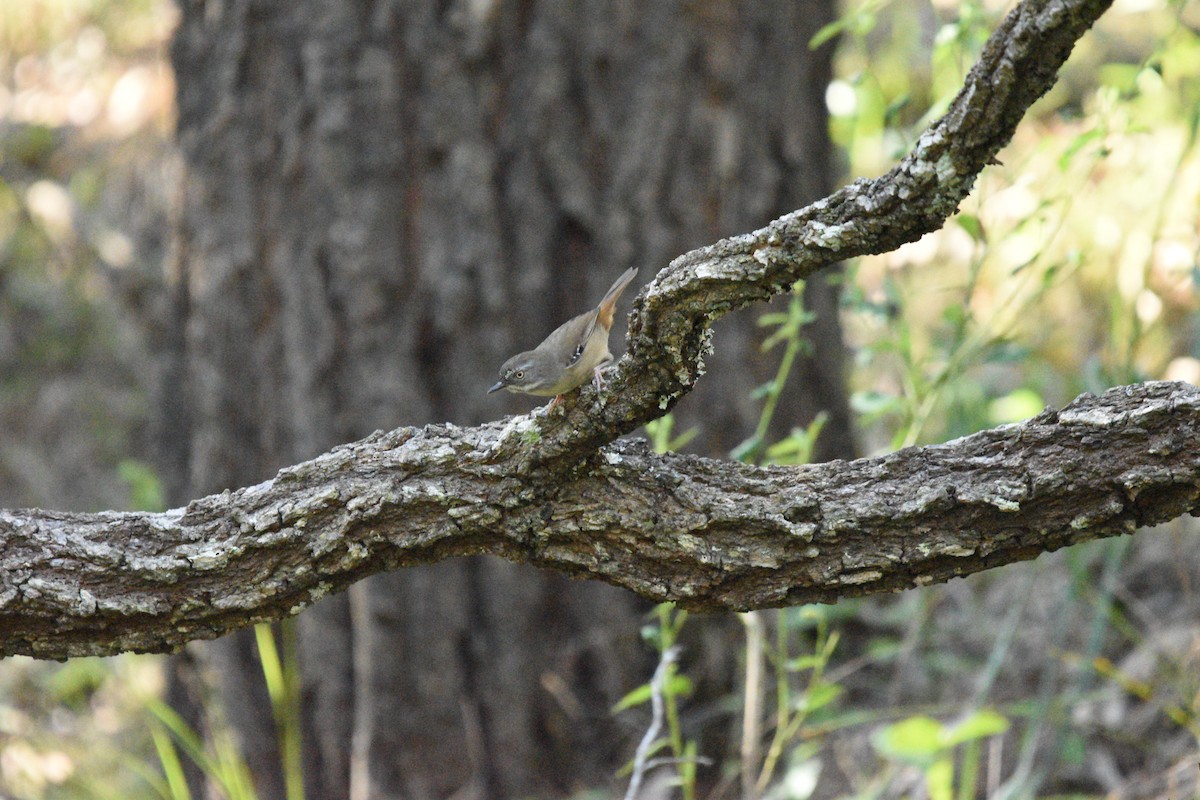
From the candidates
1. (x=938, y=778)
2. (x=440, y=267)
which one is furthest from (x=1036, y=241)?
(x=440, y=267)

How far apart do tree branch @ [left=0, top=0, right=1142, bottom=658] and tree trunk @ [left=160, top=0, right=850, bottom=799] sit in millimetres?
2201

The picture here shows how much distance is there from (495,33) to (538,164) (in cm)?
51

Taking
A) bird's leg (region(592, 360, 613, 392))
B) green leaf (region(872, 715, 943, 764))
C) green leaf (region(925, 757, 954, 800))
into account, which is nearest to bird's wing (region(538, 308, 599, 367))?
bird's leg (region(592, 360, 613, 392))

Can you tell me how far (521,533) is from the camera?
76.0 inches

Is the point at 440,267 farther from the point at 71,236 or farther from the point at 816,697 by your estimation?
the point at 71,236

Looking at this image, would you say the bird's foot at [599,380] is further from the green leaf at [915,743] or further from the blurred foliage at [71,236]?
the blurred foliage at [71,236]

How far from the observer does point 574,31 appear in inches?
167

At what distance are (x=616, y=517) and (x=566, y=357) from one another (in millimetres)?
898

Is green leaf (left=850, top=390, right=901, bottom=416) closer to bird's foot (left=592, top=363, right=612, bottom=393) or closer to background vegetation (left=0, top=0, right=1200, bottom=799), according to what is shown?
background vegetation (left=0, top=0, right=1200, bottom=799)

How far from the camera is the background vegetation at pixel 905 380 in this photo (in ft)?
9.68

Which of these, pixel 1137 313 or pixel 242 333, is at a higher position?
pixel 242 333

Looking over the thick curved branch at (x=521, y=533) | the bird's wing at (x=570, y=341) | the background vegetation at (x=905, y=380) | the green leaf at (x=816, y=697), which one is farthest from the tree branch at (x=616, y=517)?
the green leaf at (x=816, y=697)

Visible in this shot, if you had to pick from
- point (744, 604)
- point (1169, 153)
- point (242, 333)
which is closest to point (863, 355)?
point (744, 604)

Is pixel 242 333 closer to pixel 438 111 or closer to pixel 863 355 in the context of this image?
pixel 438 111
